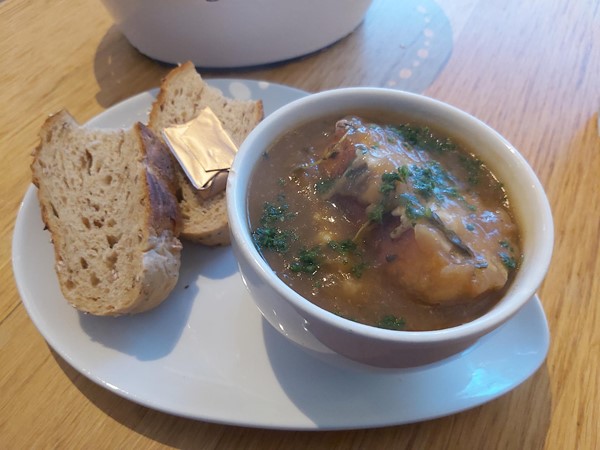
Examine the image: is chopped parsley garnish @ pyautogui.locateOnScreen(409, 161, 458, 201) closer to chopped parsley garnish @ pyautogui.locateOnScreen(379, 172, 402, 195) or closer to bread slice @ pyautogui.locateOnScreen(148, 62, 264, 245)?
chopped parsley garnish @ pyautogui.locateOnScreen(379, 172, 402, 195)

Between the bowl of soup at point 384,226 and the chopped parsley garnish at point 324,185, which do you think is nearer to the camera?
the bowl of soup at point 384,226

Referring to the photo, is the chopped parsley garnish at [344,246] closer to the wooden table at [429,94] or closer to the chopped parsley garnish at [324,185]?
the chopped parsley garnish at [324,185]

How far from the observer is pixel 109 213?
58.2 inches

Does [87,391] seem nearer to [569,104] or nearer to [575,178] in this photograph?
[575,178]

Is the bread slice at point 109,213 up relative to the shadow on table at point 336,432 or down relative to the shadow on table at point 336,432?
up

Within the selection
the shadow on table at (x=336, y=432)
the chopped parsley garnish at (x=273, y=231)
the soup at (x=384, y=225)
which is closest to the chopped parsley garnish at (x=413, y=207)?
the soup at (x=384, y=225)

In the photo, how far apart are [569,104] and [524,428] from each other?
131cm

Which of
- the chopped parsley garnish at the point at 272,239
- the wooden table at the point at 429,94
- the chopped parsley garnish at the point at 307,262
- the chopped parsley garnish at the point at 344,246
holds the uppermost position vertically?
the chopped parsley garnish at the point at 272,239

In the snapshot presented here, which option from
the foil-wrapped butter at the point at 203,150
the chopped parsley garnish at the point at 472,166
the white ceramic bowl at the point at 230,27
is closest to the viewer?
the chopped parsley garnish at the point at 472,166

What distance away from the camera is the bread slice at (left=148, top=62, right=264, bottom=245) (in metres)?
1.49

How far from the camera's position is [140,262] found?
1.27m

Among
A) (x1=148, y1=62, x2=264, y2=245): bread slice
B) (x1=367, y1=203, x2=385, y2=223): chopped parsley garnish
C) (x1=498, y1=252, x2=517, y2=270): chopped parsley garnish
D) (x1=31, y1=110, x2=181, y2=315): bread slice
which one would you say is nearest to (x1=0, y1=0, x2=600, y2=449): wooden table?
(x1=31, y1=110, x2=181, y2=315): bread slice

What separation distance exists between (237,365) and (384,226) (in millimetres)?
471

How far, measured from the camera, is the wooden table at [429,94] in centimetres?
113
